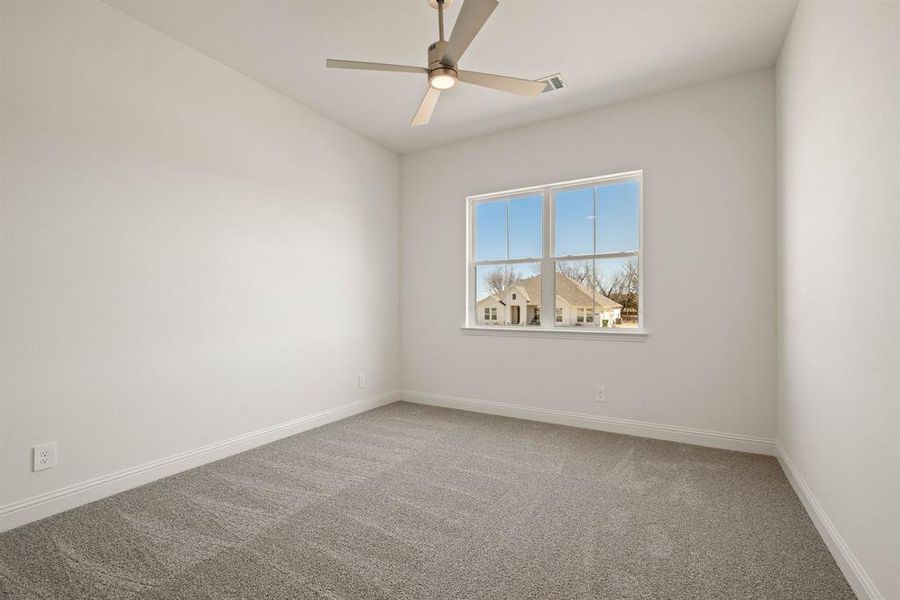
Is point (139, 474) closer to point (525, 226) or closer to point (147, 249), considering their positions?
point (147, 249)

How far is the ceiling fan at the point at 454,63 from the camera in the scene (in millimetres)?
1876

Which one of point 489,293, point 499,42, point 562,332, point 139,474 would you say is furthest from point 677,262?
point 139,474

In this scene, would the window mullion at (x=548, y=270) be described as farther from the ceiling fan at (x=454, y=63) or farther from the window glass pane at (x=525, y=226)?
the ceiling fan at (x=454, y=63)

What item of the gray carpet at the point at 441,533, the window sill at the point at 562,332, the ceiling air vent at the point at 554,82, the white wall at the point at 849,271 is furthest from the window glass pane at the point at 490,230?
the white wall at the point at 849,271

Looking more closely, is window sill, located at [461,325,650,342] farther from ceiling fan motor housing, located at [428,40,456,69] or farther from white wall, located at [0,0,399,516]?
ceiling fan motor housing, located at [428,40,456,69]

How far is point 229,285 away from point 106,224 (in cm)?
84

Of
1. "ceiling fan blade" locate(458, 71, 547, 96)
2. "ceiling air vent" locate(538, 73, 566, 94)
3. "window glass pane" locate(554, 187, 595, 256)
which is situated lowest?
"window glass pane" locate(554, 187, 595, 256)

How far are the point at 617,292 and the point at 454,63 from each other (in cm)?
243

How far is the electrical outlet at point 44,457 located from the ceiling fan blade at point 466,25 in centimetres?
287

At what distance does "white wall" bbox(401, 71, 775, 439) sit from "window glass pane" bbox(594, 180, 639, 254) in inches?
5.9

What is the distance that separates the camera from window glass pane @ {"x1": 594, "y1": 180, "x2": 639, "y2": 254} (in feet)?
12.1

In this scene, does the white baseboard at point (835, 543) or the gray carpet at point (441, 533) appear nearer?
the white baseboard at point (835, 543)

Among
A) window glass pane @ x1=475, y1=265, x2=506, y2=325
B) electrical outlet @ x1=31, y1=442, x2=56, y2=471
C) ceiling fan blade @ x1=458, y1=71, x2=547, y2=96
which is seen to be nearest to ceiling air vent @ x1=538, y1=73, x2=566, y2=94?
ceiling fan blade @ x1=458, y1=71, x2=547, y2=96

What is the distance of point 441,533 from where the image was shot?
2057 mm
